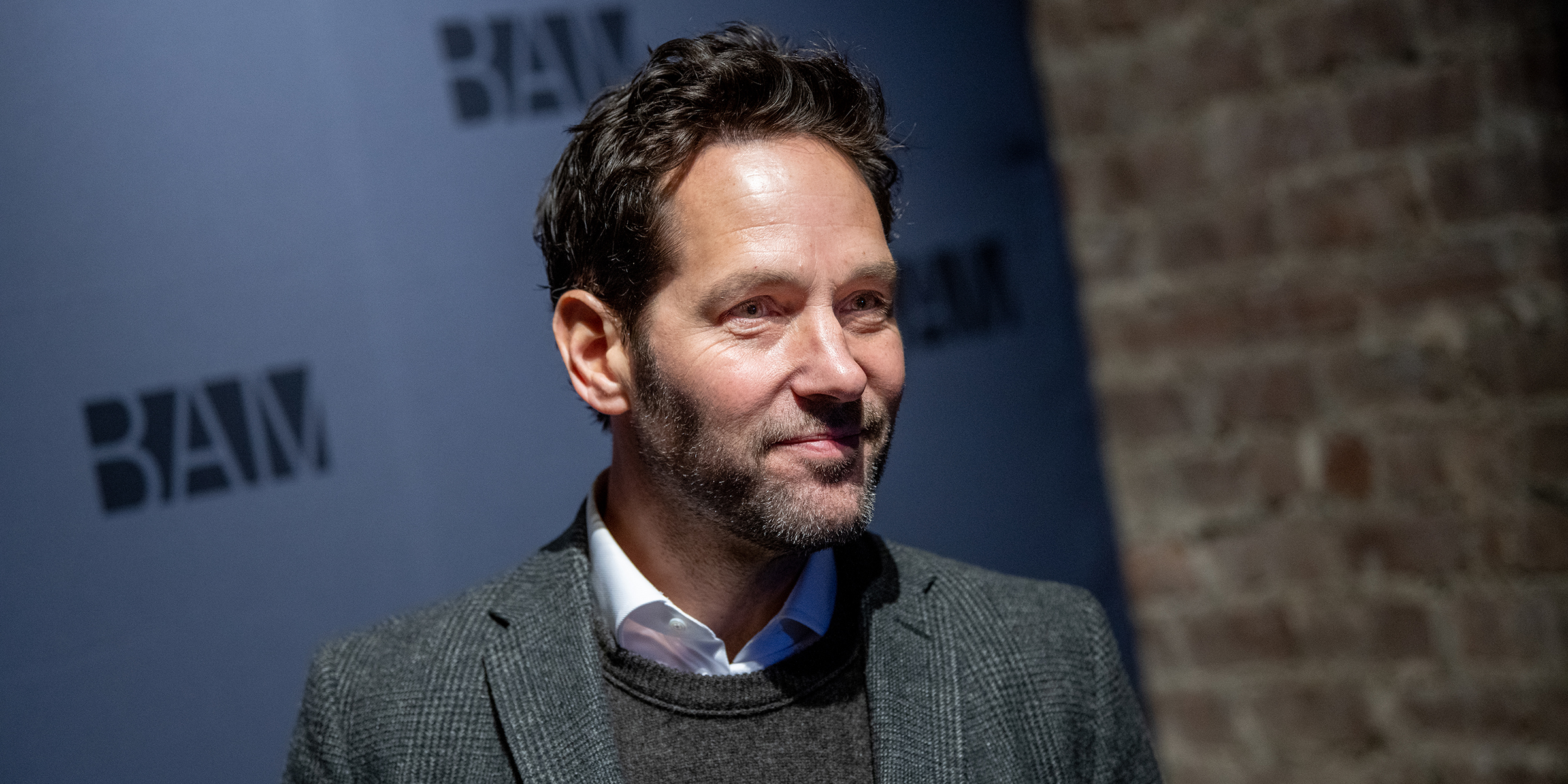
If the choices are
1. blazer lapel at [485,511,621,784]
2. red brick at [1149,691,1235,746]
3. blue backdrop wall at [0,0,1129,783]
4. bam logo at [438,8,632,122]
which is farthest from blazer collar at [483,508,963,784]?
red brick at [1149,691,1235,746]

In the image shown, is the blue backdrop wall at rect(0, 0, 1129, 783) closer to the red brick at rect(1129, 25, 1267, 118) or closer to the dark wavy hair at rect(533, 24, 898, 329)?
the dark wavy hair at rect(533, 24, 898, 329)

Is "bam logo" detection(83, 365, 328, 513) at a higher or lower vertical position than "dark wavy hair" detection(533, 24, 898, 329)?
lower

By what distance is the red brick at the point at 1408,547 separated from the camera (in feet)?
7.50

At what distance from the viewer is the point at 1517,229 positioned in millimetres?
2186

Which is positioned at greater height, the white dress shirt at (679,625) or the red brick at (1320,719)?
the white dress shirt at (679,625)

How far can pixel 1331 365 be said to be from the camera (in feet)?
7.73

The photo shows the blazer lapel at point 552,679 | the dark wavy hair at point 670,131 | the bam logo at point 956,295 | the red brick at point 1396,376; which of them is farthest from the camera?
the bam logo at point 956,295

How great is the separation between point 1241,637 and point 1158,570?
21cm

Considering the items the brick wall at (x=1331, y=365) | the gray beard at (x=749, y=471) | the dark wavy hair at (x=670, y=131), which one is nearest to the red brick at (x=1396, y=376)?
the brick wall at (x=1331, y=365)

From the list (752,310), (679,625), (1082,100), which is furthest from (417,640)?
(1082,100)

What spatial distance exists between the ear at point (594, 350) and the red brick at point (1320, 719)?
1627 millimetres

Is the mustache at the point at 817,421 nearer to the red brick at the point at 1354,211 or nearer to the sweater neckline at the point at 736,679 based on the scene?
the sweater neckline at the point at 736,679

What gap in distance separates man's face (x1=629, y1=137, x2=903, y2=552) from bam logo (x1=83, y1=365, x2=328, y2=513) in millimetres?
570

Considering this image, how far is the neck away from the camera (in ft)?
4.82
